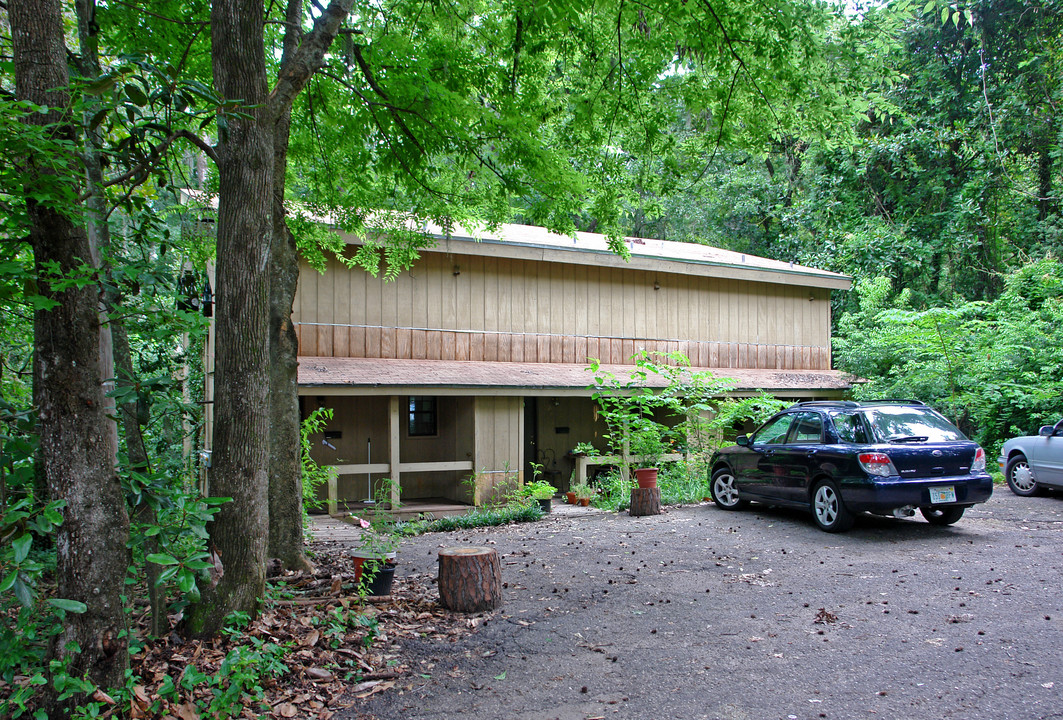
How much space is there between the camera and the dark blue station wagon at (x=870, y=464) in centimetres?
833

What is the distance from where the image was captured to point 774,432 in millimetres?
10391

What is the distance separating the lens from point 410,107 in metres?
8.24

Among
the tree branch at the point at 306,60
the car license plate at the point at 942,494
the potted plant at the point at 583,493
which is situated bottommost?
the potted plant at the point at 583,493

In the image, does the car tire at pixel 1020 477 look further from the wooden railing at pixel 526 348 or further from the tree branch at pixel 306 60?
the tree branch at pixel 306 60

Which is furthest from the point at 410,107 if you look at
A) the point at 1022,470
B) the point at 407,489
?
the point at 1022,470

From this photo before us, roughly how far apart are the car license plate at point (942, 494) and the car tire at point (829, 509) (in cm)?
94

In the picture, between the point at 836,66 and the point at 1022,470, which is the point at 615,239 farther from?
the point at 1022,470

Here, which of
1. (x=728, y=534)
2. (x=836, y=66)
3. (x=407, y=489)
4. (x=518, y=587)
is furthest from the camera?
(x=407, y=489)

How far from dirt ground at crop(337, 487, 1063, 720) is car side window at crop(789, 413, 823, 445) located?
4.08ft

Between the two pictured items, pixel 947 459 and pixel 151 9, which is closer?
pixel 151 9

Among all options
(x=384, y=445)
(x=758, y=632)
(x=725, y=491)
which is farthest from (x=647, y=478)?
(x=384, y=445)

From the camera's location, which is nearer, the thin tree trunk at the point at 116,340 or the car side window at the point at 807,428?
the thin tree trunk at the point at 116,340

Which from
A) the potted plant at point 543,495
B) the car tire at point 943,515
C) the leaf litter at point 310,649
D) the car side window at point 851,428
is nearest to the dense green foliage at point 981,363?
the car tire at point 943,515

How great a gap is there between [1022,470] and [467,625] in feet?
35.5
